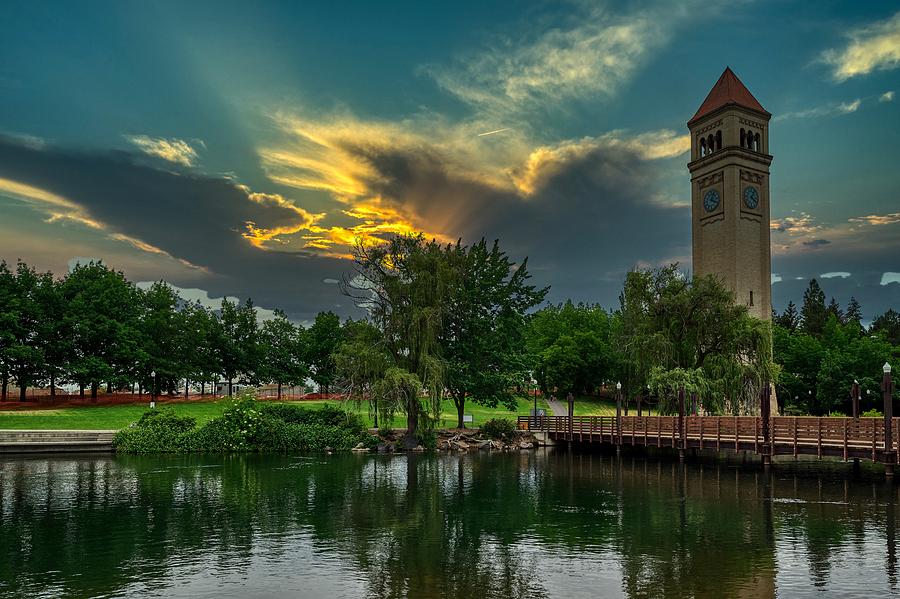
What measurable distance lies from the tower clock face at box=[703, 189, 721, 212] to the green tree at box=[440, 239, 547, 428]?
2208 cm

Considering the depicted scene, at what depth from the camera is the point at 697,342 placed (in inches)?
2072

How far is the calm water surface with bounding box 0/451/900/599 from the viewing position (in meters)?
16.4

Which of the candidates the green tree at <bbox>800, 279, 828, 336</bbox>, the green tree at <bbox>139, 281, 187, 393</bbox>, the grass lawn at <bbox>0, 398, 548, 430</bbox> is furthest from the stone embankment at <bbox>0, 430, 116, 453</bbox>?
A: the green tree at <bbox>800, 279, 828, 336</bbox>

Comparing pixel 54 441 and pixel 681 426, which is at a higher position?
pixel 681 426

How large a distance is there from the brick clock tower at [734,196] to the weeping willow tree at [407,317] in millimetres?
31112

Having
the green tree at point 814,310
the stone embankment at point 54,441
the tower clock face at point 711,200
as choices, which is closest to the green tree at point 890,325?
the green tree at point 814,310

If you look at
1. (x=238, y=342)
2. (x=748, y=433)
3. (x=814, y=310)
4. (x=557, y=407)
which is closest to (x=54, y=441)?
(x=238, y=342)

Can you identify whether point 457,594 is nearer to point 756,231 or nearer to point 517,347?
point 517,347

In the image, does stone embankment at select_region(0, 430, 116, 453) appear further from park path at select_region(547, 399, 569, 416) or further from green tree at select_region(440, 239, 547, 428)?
park path at select_region(547, 399, 569, 416)

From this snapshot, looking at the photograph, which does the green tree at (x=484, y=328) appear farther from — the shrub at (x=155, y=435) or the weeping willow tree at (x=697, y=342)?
the shrub at (x=155, y=435)

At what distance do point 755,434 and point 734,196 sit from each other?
117ft

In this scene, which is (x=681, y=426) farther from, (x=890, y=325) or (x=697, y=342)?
(x=890, y=325)

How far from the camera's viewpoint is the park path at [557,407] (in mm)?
77969

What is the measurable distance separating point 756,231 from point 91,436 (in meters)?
61.0
